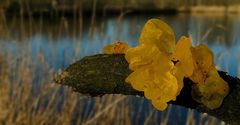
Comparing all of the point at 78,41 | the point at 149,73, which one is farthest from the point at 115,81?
the point at 78,41

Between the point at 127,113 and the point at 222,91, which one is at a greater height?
the point at 222,91

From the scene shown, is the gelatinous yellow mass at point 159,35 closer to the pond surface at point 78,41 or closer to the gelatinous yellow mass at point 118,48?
the gelatinous yellow mass at point 118,48

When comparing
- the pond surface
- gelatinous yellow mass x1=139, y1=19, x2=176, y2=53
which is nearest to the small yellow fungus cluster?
gelatinous yellow mass x1=139, y1=19, x2=176, y2=53

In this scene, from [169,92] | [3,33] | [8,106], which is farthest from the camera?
[3,33]

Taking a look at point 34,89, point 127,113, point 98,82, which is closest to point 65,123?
point 127,113

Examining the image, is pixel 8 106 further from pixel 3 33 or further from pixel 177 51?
pixel 177 51

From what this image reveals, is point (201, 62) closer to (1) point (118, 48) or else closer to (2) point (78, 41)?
(1) point (118, 48)
